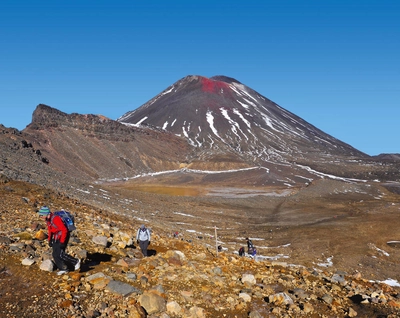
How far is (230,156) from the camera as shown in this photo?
136 metres

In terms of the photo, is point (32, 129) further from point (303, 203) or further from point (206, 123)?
point (206, 123)

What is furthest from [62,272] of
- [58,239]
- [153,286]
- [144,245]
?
[144,245]

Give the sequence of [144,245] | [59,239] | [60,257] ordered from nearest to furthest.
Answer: [59,239] → [60,257] → [144,245]

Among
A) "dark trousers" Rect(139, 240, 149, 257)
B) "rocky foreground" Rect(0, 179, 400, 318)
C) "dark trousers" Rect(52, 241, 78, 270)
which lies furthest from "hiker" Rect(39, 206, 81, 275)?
"dark trousers" Rect(139, 240, 149, 257)

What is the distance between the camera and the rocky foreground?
26.8 ft

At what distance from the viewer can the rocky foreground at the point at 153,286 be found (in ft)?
26.8

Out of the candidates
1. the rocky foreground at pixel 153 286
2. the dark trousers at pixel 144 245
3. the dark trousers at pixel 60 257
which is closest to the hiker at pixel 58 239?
the dark trousers at pixel 60 257

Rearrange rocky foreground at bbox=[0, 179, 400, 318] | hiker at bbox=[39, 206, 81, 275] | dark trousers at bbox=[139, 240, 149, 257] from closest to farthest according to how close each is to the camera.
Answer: rocky foreground at bbox=[0, 179, 400, 318]
hiker at bbox=[39, 206, 81, 275]
dark trousers at bbox=[139, 240, 149, 257]

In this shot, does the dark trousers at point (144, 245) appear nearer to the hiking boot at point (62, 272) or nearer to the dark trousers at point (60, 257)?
the dark trousers at point (60, 257)

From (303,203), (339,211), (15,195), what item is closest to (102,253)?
(15,195)

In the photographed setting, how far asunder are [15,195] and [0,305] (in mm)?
11325

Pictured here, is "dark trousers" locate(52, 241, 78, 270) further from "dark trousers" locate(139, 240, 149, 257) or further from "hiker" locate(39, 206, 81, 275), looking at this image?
"dark trousers" locate(139, 240, 149, 257)

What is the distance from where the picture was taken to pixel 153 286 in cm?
961

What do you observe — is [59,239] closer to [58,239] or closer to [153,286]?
[58,239]
